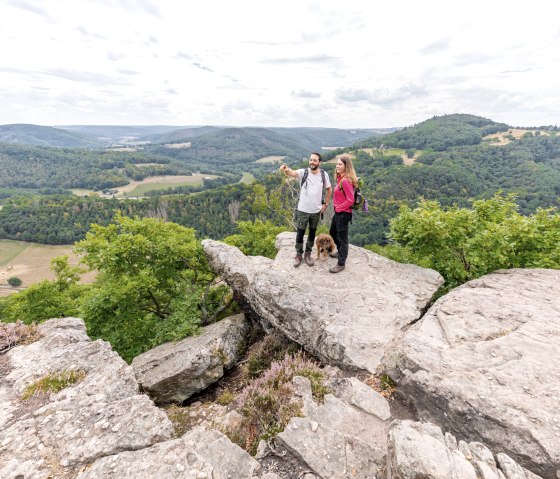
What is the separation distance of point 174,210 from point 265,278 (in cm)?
13855

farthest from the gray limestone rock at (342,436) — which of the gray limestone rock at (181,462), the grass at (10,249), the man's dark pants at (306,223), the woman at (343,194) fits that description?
the grass at (10,249)

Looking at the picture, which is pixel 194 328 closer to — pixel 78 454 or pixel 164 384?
pixel 164 384

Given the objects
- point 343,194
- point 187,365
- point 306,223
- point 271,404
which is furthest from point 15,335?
point 343,194

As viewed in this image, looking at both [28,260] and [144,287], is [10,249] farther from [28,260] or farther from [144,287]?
[144,287]

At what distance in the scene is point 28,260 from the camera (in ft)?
360

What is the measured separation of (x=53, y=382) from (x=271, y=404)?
483 centimetres

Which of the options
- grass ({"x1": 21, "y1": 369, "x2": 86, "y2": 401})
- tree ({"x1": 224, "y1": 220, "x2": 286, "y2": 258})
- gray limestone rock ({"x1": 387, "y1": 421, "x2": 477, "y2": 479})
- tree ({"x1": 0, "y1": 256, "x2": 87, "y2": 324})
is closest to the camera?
gray limestone rock ({"x1": 387, "y1": 421, "x2": 477, "y2": 479})

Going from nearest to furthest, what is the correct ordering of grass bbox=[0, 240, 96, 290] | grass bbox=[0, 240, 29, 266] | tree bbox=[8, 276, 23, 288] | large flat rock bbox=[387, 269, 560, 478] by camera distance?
large flat rock bbox=[387, 269, 560, 478]
tree bbox=[8, 276, 23, 288]
grass bbox=[0, 240, 96, 290]
grass bbox=[0, 240, 29, 266]

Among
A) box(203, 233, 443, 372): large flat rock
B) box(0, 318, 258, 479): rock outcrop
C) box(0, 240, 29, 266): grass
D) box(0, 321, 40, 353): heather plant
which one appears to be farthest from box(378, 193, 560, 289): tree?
box(0, 240, 29, 266): grass

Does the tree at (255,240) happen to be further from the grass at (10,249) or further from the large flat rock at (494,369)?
the grass at (10,249)

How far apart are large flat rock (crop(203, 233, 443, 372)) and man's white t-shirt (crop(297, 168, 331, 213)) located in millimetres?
2253

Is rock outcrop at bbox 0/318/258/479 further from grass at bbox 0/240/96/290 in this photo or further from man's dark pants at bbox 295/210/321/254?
grass at bbox 0/240/96/290

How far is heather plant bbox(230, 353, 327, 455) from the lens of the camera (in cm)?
575

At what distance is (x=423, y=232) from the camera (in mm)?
10648
